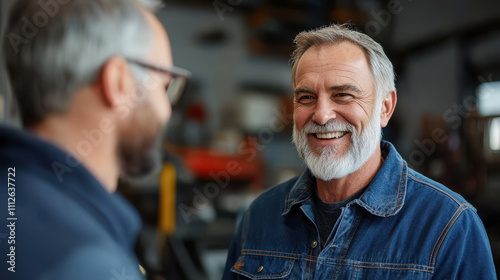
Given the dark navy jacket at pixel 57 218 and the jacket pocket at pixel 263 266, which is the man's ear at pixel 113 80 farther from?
the jacket pocket at pixel 263 266

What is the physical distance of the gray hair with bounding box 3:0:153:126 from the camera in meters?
0.57

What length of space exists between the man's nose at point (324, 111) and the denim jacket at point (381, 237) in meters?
0.21

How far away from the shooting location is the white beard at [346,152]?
1223mm

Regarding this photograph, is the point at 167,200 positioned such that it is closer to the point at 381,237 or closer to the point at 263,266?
the point at 263,266

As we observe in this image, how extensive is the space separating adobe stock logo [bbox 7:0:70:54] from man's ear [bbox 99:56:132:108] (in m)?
0.10

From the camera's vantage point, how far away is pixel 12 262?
567 millimetres

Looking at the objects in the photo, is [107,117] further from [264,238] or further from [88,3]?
[264,238]

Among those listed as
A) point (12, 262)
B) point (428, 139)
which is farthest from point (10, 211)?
point (428, 139)

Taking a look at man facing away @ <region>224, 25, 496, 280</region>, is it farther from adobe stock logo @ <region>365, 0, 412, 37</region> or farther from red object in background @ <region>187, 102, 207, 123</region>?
red object in background @ <region>187, 102, 207, 123</region>

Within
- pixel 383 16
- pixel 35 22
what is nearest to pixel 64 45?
pixel 35 22

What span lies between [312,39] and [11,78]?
889 millimetres

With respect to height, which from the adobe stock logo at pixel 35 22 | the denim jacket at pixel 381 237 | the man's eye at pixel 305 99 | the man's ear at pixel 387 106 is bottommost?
the denim jacket at pixel 381 237

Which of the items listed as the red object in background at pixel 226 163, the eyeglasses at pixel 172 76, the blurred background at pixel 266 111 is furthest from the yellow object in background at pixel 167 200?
the eyeglasses at pixel 172 76

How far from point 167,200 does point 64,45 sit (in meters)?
1.83
